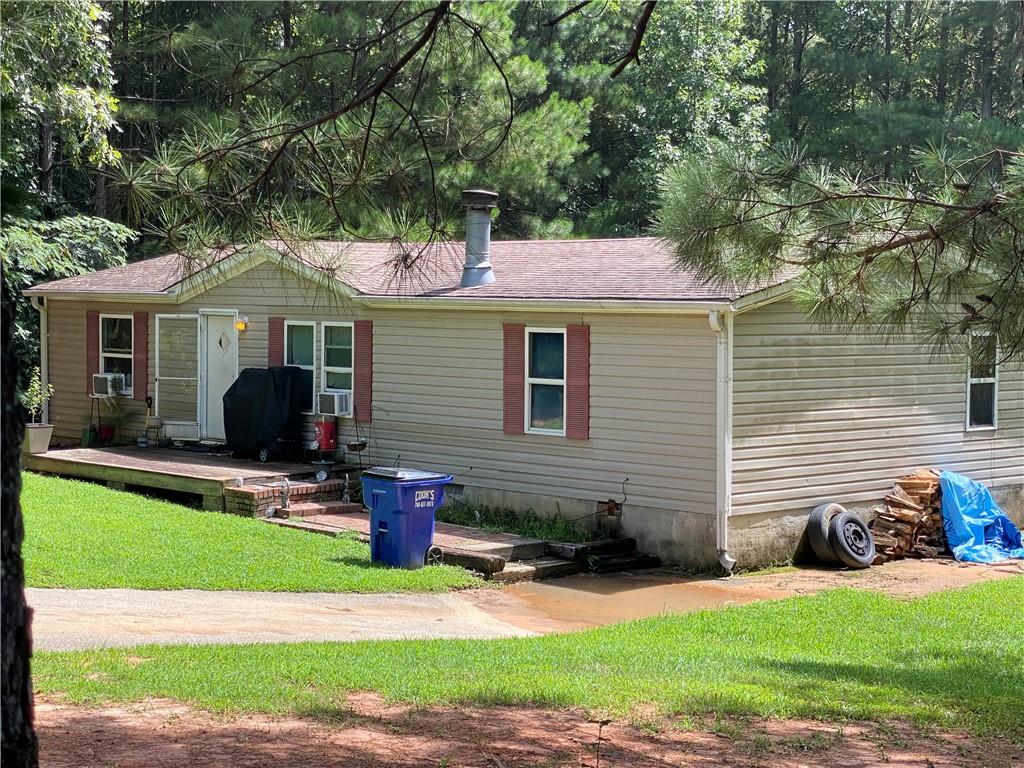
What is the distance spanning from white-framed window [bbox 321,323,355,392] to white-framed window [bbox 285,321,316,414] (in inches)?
7.4

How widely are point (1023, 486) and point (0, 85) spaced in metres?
15.0

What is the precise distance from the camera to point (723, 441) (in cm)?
1400

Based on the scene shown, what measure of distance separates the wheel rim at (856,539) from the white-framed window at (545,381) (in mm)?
3599

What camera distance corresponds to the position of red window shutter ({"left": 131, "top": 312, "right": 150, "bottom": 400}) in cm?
2009

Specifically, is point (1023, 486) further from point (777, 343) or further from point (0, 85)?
point (0, 85)

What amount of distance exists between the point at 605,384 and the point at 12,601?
38.9ft

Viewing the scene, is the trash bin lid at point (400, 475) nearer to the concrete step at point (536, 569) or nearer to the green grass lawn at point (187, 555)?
the green grass lawn at point (187, 555)

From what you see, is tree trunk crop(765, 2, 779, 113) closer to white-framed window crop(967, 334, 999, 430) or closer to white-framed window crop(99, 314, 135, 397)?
white-framed window crop(967, 334, 999, 430)

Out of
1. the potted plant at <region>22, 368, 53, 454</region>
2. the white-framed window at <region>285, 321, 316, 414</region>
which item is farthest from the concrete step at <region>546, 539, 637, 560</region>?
the potted plant at <region>22, 368, 53, 454</region>

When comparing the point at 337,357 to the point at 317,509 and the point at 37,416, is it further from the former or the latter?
the point at 37,416

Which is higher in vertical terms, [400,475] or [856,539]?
[400,475]

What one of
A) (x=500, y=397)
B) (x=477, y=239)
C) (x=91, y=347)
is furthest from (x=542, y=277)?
(x=91, y=347)

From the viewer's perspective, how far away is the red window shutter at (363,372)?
17516 mm

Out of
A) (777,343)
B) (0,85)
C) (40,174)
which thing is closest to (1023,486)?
(777,343)
